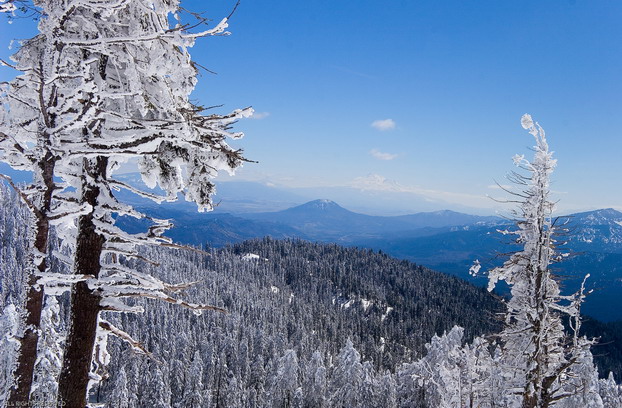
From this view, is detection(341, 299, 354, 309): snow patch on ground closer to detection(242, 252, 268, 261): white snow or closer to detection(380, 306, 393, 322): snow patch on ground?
detection(380, 306, 393, 322): snow patch on ground

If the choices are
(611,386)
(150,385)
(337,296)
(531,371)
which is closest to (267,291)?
(337,296)

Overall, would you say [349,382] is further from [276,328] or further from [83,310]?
[276,328]

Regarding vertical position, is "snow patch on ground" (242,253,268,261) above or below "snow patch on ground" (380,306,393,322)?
above

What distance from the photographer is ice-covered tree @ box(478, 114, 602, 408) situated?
33.3 ft

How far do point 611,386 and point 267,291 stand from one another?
109882mm

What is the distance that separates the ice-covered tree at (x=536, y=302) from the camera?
10141 millimetres

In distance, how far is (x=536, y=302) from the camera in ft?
34.4

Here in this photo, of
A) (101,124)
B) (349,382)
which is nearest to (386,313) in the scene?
(349,382)

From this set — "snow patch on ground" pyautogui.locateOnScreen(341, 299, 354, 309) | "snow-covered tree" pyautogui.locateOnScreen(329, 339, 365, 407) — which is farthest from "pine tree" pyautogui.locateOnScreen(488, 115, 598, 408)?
"snow patch on ground" pyautogui.locateOnScreen(341, 299, 354, 309)

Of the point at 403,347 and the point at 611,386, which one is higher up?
the point at 611,386

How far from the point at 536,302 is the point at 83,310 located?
452 inches

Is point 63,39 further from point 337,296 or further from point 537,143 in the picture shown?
point 337,296

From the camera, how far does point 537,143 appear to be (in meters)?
10.8

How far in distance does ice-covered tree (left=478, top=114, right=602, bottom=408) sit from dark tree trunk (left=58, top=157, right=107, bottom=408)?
35.2 feet
